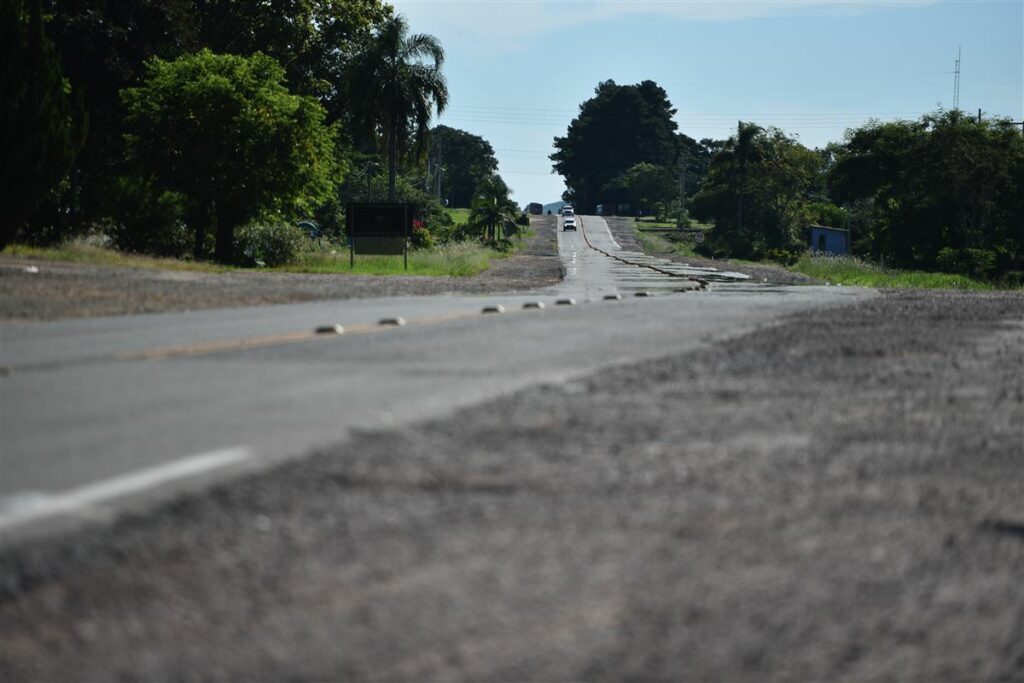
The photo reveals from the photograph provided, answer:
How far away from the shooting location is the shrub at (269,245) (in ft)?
135

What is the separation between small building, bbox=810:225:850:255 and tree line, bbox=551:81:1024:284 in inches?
49.2

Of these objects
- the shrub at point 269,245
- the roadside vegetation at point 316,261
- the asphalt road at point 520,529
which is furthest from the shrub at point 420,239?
the asphalt road at point 520,529

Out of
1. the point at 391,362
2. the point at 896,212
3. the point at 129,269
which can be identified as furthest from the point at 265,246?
the point at 896,212

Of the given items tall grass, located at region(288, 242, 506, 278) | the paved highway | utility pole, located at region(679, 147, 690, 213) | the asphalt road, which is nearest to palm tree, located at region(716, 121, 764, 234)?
utility pole, located at region(679, 147, 690, 213)

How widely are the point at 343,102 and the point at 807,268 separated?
22.1m

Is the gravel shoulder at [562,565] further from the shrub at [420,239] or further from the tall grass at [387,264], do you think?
the shrub at [420,239]

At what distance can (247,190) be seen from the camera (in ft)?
126

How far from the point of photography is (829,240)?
107 m

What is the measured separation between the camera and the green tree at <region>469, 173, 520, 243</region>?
7956 centimetres

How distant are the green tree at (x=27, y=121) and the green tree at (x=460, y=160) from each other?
152 metres

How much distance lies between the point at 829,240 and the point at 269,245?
73.9m

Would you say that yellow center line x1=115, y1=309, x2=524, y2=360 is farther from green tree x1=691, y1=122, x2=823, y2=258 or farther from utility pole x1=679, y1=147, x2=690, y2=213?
utility pole x1=679, y1=147, x2=690, y2=213

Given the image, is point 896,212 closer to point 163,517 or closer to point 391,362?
point 391,362

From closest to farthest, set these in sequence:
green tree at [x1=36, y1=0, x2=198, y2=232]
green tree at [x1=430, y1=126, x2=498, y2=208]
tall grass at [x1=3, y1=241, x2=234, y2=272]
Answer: tall grass at [x1=3, y1=241, x2=234, y2=272], green tree at [x1=36, y1=0, x2=198, y2=232], green tree at [x1=430, y1=126, x2=498, y2=208]
